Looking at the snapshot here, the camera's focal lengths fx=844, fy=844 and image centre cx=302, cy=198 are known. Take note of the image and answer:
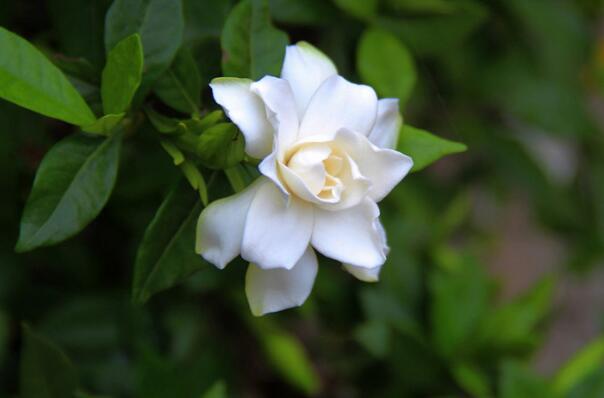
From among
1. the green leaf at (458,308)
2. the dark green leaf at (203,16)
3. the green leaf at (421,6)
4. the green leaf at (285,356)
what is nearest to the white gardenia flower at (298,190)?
the dark green leaf at (203,16)

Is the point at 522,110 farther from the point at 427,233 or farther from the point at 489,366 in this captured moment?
the point at 489,366

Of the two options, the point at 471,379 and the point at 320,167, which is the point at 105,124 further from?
the point at 471,379

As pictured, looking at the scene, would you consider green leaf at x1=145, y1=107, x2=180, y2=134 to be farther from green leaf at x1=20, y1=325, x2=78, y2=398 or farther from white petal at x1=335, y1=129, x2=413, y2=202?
green leaf at x1=20, y1=325, x2=78, y2=398

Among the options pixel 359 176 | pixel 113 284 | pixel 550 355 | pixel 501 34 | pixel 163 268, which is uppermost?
pixel 359 176

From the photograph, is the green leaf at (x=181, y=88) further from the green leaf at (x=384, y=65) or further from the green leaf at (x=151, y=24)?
the green leaf at (x=384, y=65)

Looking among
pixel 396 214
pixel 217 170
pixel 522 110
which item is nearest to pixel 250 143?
pixel 217 170

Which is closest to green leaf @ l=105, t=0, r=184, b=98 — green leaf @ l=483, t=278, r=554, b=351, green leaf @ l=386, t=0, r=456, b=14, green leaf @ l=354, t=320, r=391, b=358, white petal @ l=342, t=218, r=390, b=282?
white petal @ l=342, t=218, r=390, b=282
